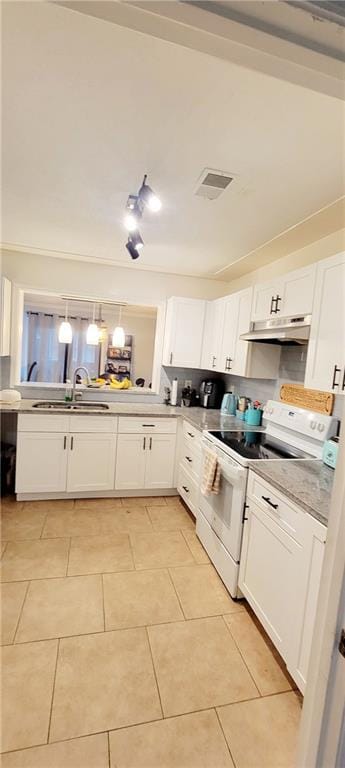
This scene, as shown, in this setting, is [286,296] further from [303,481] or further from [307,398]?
[303,481]

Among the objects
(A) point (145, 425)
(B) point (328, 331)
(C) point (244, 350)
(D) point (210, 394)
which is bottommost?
(A) point (145, 425)

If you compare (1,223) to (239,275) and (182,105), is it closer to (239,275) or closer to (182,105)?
(182,105)

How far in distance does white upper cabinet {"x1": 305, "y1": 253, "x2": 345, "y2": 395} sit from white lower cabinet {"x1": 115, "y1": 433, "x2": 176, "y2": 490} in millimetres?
1774

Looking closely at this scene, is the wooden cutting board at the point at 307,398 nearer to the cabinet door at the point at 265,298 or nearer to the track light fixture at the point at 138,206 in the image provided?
the cabinet door at the point at 265,298

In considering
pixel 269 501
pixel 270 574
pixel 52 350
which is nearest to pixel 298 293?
pixel 269 501

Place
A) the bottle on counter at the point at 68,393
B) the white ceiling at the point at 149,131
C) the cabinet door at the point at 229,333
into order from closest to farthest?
the white ceiling at the point at 149,131 < the cabinet door at the point at 229,333 < the bottle on counter at the point at 68,393

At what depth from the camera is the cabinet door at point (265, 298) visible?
8.07 ft

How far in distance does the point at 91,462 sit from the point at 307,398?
2.07 m

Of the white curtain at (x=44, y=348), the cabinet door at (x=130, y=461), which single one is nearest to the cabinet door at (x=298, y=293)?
the cabinet door at (x=130, y=461)

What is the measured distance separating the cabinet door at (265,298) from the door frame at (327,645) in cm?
183

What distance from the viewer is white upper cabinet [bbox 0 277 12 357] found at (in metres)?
3.12

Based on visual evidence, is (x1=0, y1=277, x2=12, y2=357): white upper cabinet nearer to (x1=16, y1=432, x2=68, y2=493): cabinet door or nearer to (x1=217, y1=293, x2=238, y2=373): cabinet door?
(x1=16, y1=432, x2=68, y2=493): cabinet door

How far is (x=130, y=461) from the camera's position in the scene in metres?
3.35

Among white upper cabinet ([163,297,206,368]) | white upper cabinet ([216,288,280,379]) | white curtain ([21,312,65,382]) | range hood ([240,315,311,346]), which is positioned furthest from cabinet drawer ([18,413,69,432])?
white curtain ([21,312,65,382])
